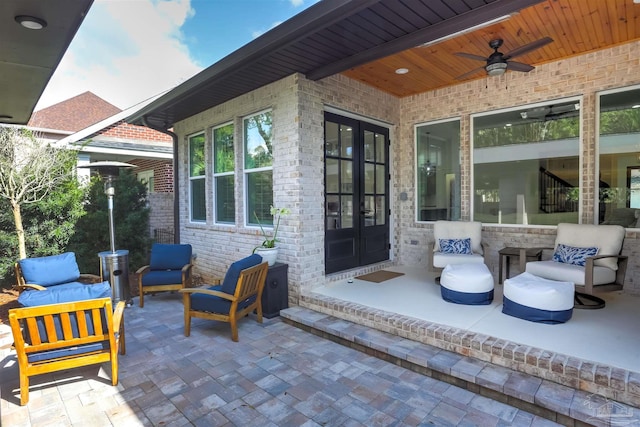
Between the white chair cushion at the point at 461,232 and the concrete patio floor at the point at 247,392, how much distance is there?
2670mm

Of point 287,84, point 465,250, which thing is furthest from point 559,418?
point 287,84

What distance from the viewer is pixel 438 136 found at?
6000 mm

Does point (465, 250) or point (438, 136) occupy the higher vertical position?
point (438, 136)

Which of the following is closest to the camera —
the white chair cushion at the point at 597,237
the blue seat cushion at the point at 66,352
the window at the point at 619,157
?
the blue seat cushion at the point at 66,352

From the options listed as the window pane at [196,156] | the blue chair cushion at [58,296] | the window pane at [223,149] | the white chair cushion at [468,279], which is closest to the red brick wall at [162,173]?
the window pane at [196,156]

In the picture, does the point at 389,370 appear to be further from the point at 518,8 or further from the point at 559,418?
the point at 518,8

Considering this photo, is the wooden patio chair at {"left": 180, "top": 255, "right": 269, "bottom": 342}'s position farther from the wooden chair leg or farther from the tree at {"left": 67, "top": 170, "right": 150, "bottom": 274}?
the tree at {"left": 67, "top": 170, "right": 150, "bottom": 274}

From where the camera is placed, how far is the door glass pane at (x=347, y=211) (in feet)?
17.5

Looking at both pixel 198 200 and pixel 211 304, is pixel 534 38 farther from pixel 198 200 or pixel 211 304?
pixel 198 200

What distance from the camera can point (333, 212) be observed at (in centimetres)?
520

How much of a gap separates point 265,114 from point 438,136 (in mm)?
3006

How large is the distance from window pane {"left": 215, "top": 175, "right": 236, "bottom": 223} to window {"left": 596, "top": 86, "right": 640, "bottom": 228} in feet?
17.6

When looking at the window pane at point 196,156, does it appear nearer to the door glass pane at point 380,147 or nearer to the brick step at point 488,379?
the door glass pane at point 380,147

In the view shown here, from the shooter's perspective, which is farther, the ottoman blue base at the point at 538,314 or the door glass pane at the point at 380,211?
the door glass pane at the point at 380,211
